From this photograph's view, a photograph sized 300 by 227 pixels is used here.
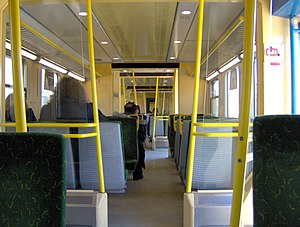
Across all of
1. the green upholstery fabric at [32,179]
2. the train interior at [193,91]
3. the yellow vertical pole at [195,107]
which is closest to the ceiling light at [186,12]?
the train interior at [193,91]

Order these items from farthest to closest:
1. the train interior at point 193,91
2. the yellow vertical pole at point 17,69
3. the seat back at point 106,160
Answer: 1. the seat back at point 106,160
2. the train interior at point 193,91
3. the yellow vertical pole at point 17,69

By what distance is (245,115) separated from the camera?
160cm

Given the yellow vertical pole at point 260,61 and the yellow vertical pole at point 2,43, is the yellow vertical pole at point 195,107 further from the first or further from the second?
the yellow vertical pole at point 2,43

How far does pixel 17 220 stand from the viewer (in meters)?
1.33

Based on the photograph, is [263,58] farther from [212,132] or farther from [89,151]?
[89,151]

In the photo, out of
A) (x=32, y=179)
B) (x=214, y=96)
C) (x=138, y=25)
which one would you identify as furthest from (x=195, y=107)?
(x=138, y=25)

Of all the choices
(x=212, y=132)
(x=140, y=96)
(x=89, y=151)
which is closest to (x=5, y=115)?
(x=89, y=151)

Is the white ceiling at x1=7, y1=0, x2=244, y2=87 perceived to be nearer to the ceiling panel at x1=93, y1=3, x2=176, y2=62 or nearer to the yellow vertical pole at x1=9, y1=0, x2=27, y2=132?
the ceiling panel at x1=93, y1=3, x2=176, y2=62

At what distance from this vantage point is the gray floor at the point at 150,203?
3.23m

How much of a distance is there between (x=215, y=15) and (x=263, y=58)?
181 centimetres

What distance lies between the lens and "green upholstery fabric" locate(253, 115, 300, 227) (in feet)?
4.22

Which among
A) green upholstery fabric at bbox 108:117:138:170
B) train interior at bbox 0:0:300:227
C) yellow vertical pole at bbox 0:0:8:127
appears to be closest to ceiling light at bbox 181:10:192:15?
train interior at bbox 0:0:300:227

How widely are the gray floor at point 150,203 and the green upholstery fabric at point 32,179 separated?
192 cm

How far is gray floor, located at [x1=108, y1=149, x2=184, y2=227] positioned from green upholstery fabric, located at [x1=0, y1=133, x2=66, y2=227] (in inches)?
75.7
